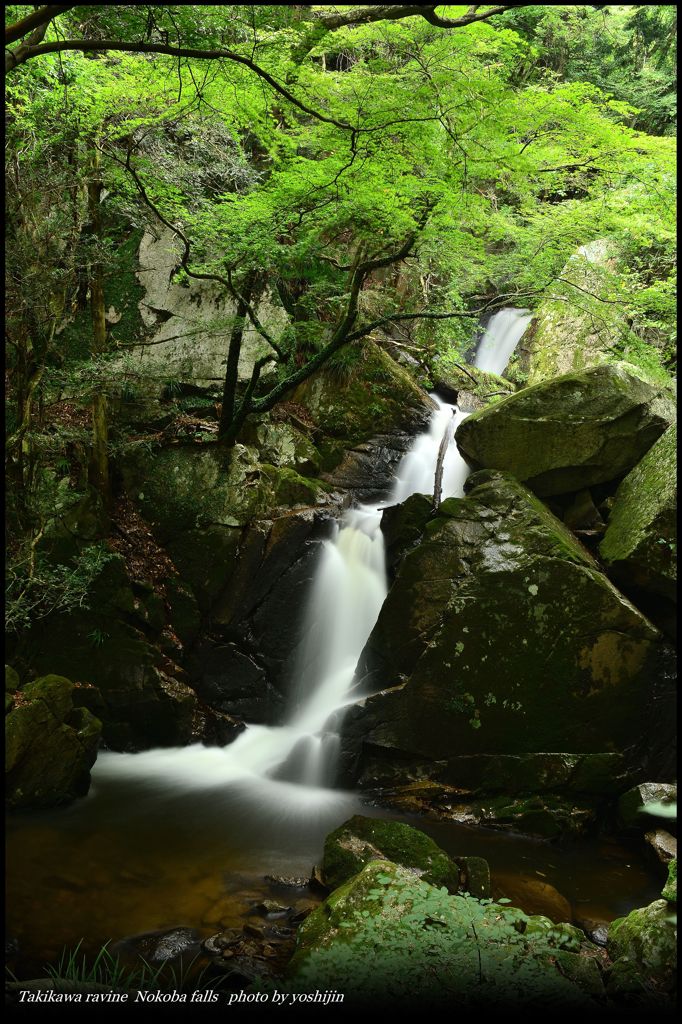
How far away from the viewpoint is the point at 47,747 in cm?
589

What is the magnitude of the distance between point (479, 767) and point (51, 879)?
427 cm

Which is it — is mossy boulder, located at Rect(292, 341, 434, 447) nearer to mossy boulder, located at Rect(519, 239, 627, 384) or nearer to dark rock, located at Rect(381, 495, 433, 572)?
mossy boulder, located at Rect(519, 239, 627, 384)

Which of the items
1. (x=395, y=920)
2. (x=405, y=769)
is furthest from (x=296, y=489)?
(x=395, y=920)

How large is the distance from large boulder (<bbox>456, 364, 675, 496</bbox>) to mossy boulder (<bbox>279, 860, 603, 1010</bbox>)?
5.65 m

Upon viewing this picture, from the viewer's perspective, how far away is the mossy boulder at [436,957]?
3037 mm

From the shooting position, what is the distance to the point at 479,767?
6.73 metres

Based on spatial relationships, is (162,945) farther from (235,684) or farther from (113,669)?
(235,684)

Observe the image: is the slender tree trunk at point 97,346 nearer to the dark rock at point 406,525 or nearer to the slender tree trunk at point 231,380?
the slender tree trunk at point 231,380

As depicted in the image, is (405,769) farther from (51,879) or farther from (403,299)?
(403,299)

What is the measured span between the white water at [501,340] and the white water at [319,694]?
158 inches

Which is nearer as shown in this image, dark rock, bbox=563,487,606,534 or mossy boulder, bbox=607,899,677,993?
mossy boulder, bbox=607,899,677,993

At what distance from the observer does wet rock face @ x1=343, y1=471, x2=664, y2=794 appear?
6688 mm

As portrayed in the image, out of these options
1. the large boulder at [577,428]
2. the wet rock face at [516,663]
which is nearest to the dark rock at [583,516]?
the large boulder at [577,428]

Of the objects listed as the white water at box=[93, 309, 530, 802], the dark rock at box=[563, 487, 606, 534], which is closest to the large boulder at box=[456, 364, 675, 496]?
the dark rock at box=[563, 487, 606, 534]
